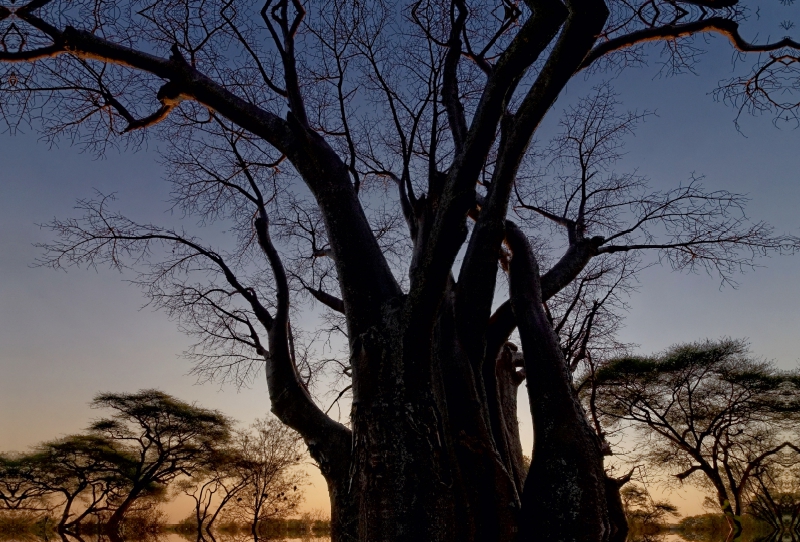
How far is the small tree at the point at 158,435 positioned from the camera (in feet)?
41.6

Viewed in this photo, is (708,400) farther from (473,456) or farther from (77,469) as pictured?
(77,469)

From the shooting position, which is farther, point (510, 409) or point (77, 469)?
point (77, 469)

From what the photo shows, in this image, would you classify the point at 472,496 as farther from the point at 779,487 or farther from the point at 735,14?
the point at 779,487

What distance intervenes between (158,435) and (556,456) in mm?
13320

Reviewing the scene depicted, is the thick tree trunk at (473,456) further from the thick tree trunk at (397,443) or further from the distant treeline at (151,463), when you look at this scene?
the distant treeline at (151,463)

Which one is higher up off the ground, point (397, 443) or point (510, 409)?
point (510, 409)

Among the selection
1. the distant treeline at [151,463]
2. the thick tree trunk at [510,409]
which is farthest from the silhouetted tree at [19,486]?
the thick tree trunk at [510,409]

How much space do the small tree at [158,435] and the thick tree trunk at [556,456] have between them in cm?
1204

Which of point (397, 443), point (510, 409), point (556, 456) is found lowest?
point (556, 456)

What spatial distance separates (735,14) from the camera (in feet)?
11.7

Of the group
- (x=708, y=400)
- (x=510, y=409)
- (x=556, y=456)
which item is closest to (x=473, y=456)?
(x=556, y=456)

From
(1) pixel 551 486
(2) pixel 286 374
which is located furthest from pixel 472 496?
(2) pixel 286 374

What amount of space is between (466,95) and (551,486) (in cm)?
386

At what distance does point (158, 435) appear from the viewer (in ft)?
43.5
